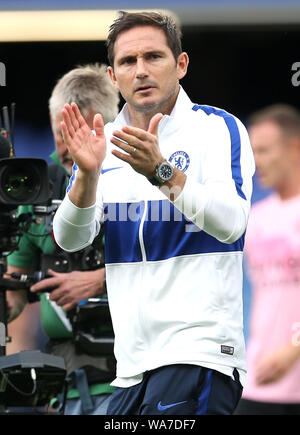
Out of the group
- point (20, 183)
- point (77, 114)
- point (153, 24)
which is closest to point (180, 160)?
point (77, 114)

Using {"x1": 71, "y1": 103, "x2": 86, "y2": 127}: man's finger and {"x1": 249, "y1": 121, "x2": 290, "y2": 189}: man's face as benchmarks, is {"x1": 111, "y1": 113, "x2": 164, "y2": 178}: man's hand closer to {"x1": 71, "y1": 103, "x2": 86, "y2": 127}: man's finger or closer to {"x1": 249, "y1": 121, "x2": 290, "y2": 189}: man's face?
{"x1": 71, "y1": 103, "x2": 86, "y2": 127}: man's finger

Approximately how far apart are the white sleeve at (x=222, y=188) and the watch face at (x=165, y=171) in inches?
2.3

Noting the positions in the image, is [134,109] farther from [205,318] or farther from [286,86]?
[286,86]

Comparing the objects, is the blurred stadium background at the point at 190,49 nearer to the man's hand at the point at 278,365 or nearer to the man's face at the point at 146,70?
the man's hand at the point at 278,365

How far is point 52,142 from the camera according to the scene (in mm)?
4621

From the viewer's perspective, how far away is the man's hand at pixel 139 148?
8.38 ft

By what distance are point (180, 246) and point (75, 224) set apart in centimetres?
31

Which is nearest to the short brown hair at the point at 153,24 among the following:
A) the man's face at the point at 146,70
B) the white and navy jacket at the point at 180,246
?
the man's face at the point at 146,70

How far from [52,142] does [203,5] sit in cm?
96

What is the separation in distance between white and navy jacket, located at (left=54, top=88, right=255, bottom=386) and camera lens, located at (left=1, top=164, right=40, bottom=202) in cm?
42

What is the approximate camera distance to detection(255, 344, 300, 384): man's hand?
12.9ft

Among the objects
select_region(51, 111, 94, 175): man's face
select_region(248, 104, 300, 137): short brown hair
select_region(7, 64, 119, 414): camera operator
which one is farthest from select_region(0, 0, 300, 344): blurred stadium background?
select_region(51, 111, 94, 175): man's face

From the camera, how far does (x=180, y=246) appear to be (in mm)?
2812
